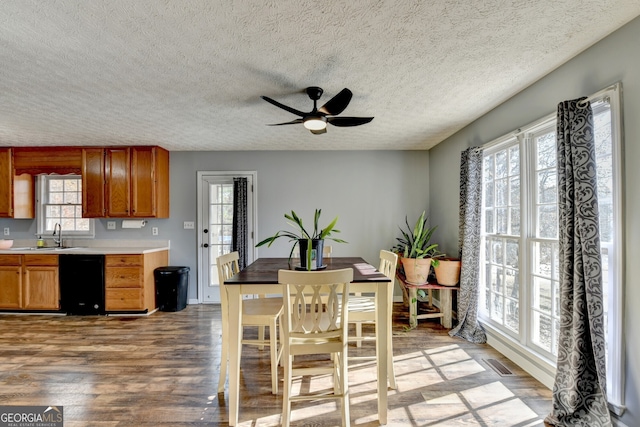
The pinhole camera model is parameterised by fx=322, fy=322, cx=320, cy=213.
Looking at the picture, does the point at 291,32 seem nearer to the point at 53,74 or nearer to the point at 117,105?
the point at 53,74

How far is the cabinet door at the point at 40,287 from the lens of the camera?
14.0 feet

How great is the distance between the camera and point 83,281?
4242 mm

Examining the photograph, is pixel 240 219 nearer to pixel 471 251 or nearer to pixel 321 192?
pixel 321 192

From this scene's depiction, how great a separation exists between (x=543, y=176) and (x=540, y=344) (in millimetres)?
1348

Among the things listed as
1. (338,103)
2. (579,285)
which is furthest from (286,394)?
(338,103)

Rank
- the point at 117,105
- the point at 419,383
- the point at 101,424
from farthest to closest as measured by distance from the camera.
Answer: the point at 117,105 → the point at 419,383 → the point at 101,424

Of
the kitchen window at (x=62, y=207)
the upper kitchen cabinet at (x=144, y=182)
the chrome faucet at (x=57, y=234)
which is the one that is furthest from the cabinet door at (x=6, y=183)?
the upper kitchen cabinet at (x=144, y=182)

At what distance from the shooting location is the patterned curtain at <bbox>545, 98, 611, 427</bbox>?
5.94ft

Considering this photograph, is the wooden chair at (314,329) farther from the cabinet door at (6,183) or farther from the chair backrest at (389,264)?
the cabinet door at (6,183)

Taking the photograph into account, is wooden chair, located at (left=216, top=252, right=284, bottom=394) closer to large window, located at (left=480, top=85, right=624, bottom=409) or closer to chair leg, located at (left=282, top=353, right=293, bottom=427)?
chair leg, located at (left=282, top=353, right=293, bottom=427)

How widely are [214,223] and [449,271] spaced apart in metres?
3.37

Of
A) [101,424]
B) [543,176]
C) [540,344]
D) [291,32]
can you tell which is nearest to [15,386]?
[101,424]

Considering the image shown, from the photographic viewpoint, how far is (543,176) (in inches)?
101

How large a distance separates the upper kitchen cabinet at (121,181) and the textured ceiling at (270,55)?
1.07 m
